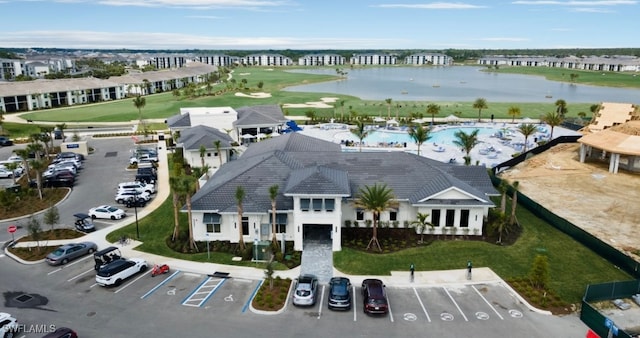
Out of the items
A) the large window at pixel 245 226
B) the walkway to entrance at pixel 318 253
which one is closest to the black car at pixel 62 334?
the walkway to entrance at pixel 318 253

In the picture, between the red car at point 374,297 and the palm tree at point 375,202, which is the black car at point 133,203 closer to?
the palm tree at point 375,202

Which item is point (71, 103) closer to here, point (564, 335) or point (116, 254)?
point (116, 254)

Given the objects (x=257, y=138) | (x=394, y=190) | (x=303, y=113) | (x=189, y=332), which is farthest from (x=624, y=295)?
(x=303, y=113)

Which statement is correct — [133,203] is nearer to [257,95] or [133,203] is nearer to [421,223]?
[421,223]

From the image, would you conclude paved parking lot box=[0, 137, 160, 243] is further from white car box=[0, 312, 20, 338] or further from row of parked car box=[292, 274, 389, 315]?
row of parked car box=[292, 274, 389, 315]

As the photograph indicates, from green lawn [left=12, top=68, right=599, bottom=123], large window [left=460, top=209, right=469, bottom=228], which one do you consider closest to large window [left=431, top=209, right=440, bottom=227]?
large window [left=460, top=209, right=469, bottom=228]

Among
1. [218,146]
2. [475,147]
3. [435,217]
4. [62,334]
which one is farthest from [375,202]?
[475,147]

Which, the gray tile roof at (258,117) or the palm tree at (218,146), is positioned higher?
the gray tile roof at (258,117)
